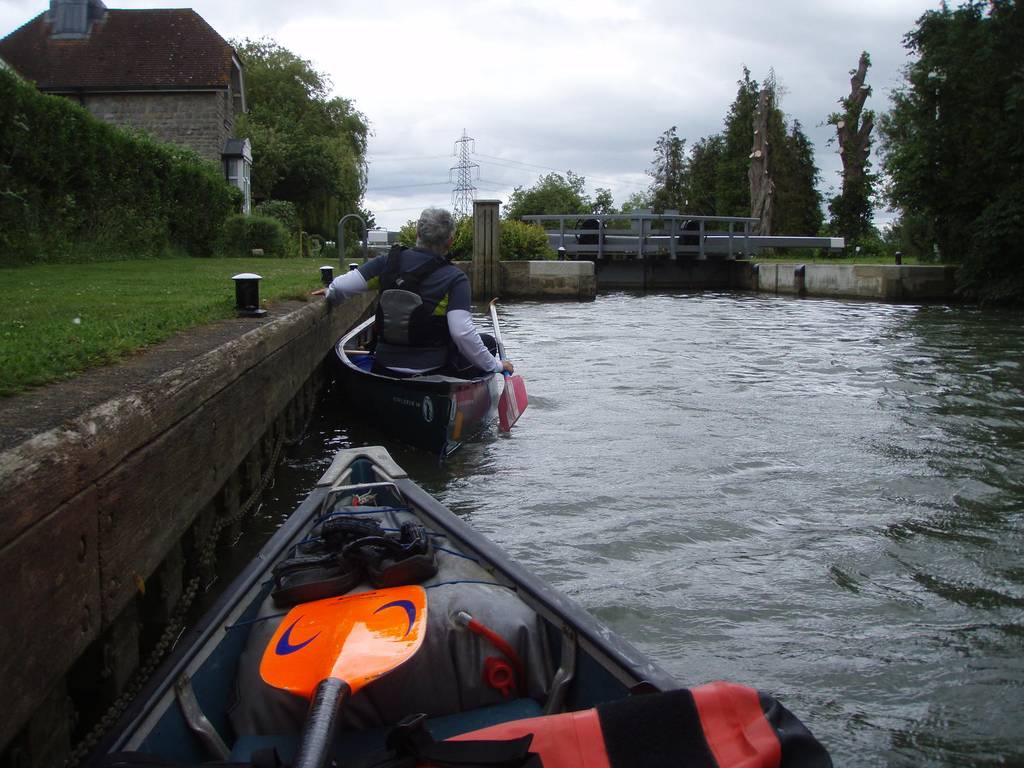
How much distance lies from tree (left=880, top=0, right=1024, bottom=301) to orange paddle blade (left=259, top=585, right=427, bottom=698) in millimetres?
22470

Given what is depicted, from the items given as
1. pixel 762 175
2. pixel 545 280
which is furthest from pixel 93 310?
pixel 762 175

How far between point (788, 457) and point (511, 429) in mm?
2469

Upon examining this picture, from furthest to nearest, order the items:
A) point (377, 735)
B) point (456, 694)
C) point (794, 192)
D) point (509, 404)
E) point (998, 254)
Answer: point (794, 192) < point (998, 254) < point (509, 404) < point (456, 694) < point (377, 735)

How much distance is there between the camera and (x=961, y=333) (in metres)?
16.6

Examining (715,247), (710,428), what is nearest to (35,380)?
(710,428)

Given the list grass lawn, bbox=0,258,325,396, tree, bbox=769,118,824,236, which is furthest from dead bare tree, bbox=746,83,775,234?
grass lawn, bbox=0,258,325,396

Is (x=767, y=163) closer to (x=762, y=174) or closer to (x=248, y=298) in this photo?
(x=762, y=174)

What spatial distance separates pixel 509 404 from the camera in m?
8.50

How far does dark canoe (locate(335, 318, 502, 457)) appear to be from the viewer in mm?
7367

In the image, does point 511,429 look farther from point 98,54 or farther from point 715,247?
point 98,54

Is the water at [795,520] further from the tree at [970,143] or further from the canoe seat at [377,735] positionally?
the tree at [970,143]

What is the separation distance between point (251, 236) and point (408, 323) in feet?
57.6

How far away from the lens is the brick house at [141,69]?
32.2 meters

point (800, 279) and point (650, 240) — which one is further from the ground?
point (650, 240)
